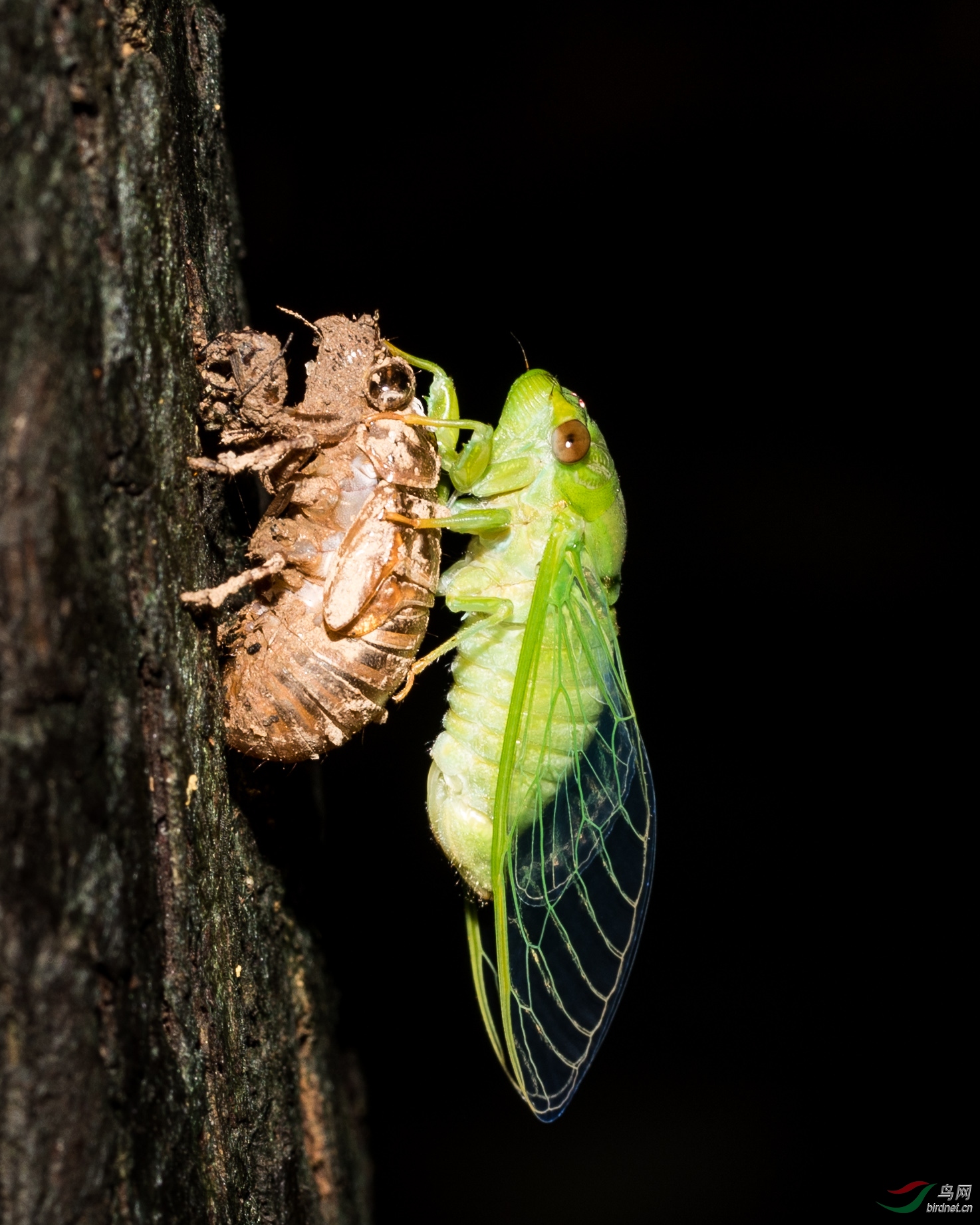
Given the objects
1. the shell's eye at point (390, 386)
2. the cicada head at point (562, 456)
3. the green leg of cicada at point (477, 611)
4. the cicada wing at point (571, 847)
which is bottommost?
the cicada wing at point (571, 847)

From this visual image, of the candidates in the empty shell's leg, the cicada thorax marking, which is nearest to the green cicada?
the cicada thorax marking

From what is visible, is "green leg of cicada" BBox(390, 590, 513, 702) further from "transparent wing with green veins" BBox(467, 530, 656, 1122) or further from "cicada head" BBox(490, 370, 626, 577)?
"cicada head" BBox(490, 370, 626, 577)

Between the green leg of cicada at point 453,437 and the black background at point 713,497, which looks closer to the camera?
the green leg of cicada at point 453,437

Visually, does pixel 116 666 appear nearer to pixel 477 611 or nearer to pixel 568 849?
pixel 477 611

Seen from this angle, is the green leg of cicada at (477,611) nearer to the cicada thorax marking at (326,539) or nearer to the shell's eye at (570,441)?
the cicada thorax marking at (326,539)

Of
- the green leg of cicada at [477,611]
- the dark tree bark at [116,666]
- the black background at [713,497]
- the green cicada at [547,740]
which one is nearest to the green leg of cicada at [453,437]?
the green cicada at [547,740]

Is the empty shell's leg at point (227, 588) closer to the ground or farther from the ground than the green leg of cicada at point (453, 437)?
closer to the ground

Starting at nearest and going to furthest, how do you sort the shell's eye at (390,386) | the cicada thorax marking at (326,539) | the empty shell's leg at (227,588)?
the empty shell's leg at (227,588)
the cicada thorax marking at (326,539)
the shell's eye at (390,386)
